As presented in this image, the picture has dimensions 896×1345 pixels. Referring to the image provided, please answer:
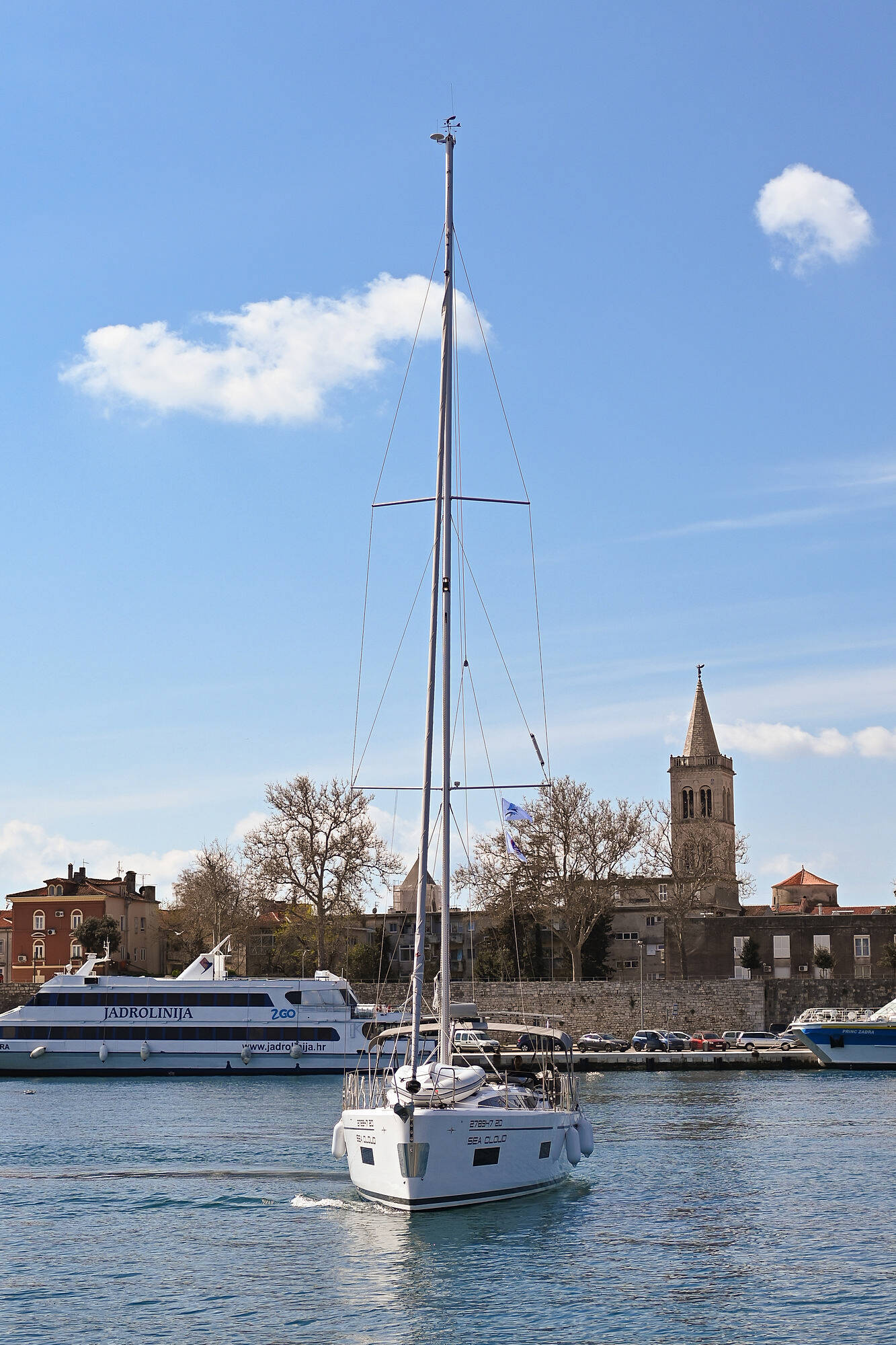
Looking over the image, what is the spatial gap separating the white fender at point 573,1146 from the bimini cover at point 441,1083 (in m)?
2.40

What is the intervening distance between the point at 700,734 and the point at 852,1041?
6728 centimetres

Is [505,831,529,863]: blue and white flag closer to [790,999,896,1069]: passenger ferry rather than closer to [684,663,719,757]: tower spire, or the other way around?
[790,999,896,1069]: passenger ferry

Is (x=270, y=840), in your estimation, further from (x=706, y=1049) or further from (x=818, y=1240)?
(x=818, y=1240)

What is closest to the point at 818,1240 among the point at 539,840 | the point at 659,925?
the point at 539,840

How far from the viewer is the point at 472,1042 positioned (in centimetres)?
2847

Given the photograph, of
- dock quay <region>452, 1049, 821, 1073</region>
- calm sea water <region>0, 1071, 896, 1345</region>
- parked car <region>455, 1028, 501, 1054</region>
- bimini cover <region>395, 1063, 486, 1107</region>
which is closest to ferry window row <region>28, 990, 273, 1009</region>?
parked car <region>455, 1028, 501, 1054</region>

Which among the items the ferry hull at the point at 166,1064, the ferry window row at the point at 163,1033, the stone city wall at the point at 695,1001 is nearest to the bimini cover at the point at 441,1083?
the ferry hull at the point at 166,1064

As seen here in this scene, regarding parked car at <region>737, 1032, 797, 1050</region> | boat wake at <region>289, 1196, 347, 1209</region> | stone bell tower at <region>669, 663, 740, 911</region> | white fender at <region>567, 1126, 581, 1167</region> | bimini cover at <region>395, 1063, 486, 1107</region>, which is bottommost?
parked car at <region>737, 1032, 797, 1050</region>

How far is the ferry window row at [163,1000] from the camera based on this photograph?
6306 centimetres

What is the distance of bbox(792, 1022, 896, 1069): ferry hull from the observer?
210 feet

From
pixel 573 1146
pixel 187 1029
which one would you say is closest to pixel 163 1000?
pixel 187 1029

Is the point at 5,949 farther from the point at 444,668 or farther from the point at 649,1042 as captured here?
the point at 444,668

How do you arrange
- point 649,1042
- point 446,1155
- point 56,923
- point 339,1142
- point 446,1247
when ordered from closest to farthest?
point 446,1247 < point 446,1155 < point 339,1142 < point 649,1042 < point 56,923

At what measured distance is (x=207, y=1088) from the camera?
2158 inches
